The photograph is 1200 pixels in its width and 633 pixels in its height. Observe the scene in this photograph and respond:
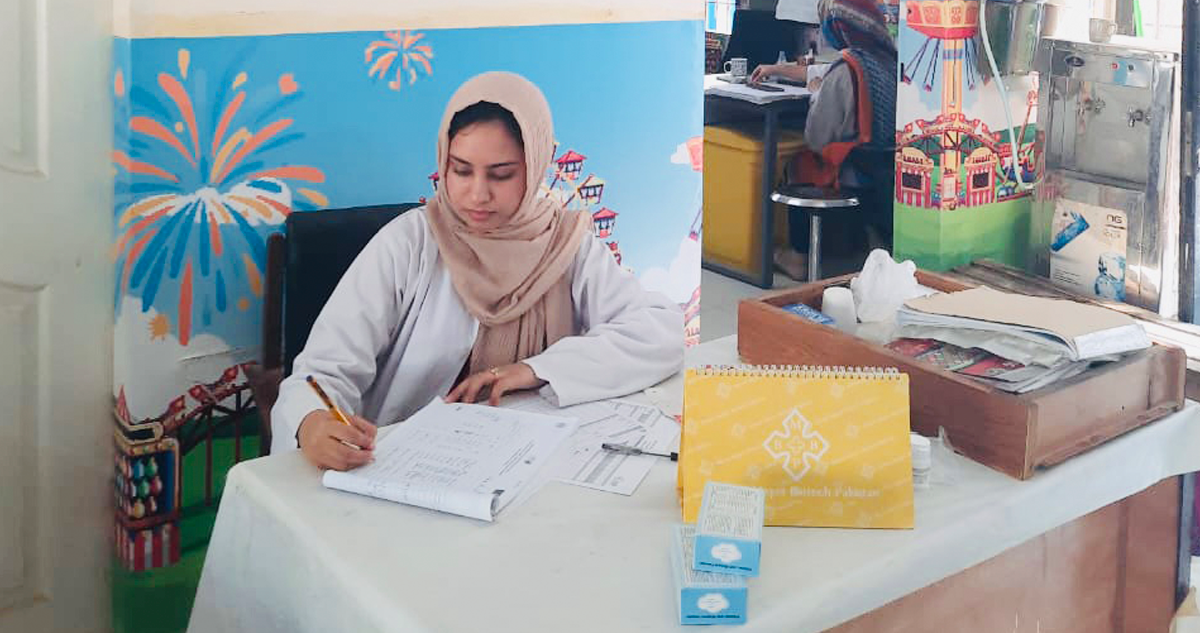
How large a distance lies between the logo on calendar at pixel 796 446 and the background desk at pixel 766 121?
390 centimetres

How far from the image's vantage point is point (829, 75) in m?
5.22

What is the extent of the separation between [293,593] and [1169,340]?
2421 mm

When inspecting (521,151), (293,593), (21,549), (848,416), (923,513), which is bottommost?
(21,549)

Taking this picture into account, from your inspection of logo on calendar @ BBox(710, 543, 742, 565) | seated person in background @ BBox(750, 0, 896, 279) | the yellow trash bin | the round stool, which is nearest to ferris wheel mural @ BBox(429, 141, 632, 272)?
logo on calendar @ BBox(710, 543, 742, 565)

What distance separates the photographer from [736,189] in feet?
18.6

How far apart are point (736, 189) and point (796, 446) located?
4160mm

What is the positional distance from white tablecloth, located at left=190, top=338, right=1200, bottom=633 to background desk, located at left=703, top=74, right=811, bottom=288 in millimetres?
3632

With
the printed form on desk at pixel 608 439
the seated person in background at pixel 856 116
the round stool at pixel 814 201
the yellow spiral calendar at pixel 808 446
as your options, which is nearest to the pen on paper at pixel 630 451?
the printed form on desk at pixel 608 439

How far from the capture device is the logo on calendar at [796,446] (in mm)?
1592

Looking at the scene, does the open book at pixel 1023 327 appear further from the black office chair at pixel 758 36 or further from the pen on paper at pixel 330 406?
the black office chair at pixel 758 36

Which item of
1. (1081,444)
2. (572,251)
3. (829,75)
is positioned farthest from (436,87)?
(829,75)

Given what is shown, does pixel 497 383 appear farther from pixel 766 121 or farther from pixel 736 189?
pixel 736 189

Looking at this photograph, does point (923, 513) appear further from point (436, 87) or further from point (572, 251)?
point (436, 87)

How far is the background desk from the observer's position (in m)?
5.38
